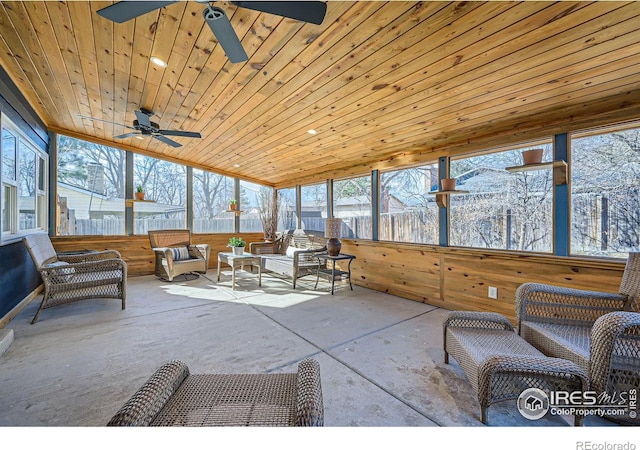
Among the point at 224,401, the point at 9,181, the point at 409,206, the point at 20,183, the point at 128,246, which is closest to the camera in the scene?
the point at 224,401

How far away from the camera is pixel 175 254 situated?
5148mm

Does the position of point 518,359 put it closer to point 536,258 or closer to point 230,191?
point 536,258

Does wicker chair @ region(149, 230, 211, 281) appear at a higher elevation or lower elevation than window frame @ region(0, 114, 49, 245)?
lower

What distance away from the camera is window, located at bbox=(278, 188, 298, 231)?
666 centimetres

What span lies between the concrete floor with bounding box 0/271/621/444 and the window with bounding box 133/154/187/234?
230 cm

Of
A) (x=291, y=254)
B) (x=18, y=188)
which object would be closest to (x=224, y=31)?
(x=18, y=188)

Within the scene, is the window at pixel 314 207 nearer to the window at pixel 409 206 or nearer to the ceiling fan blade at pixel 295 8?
the window at pixel 409 206

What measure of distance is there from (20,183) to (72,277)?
1486 mm

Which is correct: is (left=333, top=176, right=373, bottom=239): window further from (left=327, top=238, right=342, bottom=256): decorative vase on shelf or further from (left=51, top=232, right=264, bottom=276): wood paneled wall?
(left=51, top=232, right=264, bottom=276): wood paneled wall

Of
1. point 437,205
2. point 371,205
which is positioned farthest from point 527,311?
point 371,205

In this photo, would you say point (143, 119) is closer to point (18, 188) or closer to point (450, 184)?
point (18, 188)

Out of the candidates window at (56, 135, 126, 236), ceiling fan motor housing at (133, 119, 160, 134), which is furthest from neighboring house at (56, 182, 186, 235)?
ceiling fan motor housing at (133, 119, 160, 134)

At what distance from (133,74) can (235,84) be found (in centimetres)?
105

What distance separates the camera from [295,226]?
6.61 metres
